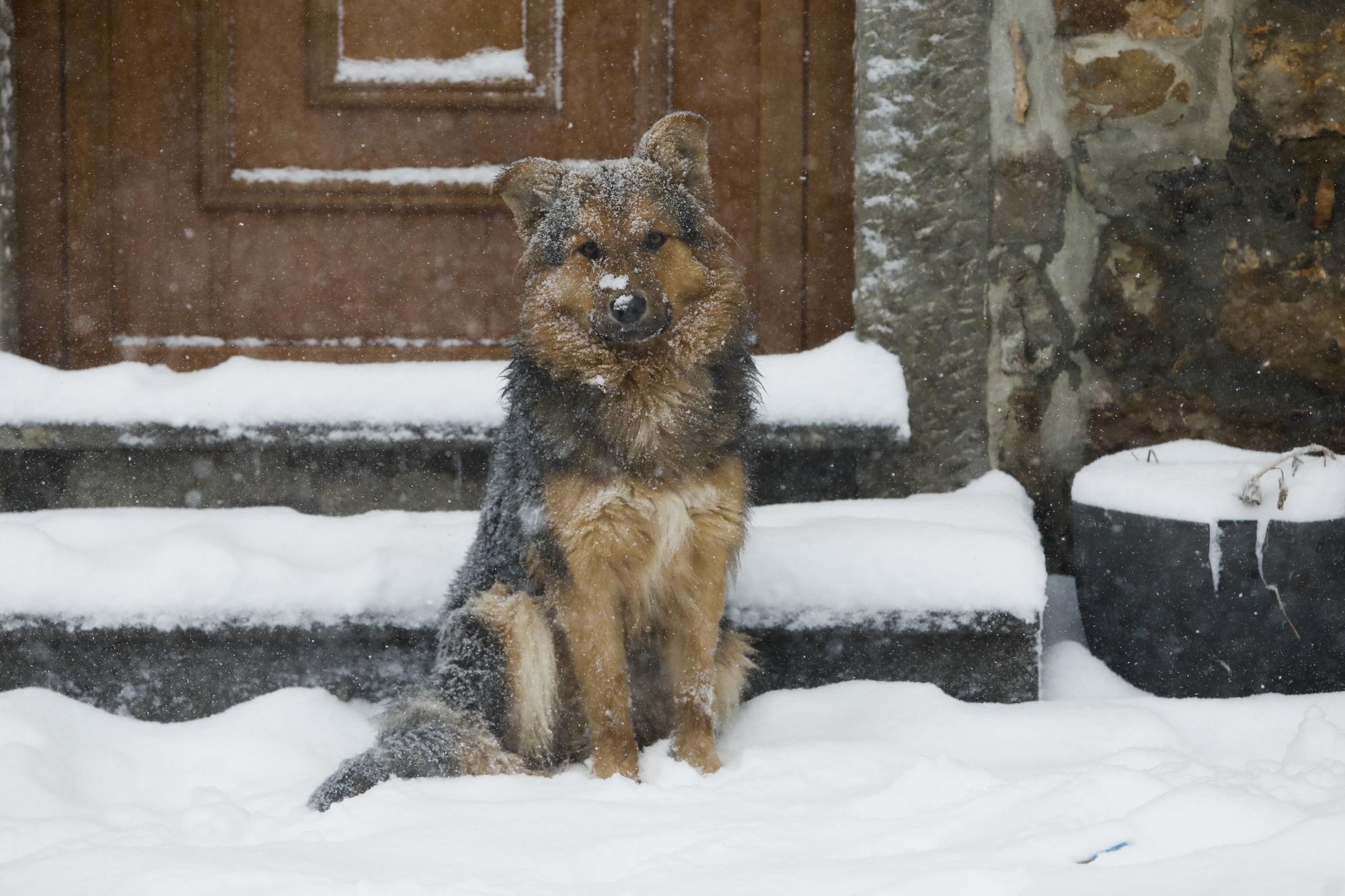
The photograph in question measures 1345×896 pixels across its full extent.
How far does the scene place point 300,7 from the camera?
3371mm

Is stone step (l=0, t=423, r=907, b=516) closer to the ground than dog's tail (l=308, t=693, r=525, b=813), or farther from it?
farther from it

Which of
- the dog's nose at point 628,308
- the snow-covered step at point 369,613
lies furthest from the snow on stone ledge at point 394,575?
the dog's nose at point 628,308

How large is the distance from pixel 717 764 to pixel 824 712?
1.05ft

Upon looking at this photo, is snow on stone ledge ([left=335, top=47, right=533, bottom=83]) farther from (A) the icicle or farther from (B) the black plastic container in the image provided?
(A) the icicle

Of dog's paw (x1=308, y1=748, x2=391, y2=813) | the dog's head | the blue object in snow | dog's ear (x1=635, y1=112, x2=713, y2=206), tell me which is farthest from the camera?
dog's ear (x1=635, y1=112, x2=713, y2=206)

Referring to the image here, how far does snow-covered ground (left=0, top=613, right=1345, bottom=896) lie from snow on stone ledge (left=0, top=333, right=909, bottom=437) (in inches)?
31.5

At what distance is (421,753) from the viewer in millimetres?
2117

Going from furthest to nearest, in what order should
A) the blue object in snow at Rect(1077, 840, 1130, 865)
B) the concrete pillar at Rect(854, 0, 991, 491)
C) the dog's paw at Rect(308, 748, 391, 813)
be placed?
the concrete pillar at Rect(854, 0, 991, 491)
the dog's paw at Rect(308, 748, 391, 813)
the blue object in snow at Rect(1077, 840, 1130, 865)

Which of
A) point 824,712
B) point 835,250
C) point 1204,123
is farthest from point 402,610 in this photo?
point 1204,123

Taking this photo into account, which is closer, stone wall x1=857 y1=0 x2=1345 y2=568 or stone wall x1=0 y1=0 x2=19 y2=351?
stone wall x1=857 y1=0 x2=1345 y2=568

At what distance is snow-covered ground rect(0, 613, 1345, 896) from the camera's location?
63.8 inches

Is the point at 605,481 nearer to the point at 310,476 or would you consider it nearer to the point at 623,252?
the point at 623,252

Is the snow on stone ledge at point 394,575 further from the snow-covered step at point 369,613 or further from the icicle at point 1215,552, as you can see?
the icicle at point 1215,552

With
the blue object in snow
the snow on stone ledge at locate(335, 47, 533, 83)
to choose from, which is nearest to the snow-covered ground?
the blue object in snow
